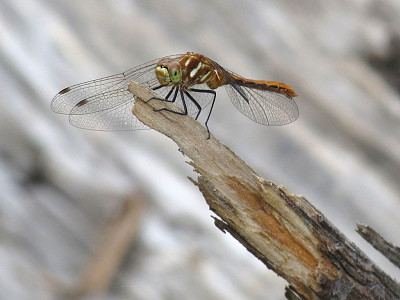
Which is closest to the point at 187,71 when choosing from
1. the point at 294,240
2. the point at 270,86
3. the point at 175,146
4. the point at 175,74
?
the point at 175,74

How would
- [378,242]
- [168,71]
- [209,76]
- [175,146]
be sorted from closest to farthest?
[378,242] < [168,71] < [209,76] < [175,146]

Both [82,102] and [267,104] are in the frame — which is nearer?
[82,102]

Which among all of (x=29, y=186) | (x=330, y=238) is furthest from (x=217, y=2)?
(x=330, y=238)

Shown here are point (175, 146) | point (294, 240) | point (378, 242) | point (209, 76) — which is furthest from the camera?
point (175, 146)

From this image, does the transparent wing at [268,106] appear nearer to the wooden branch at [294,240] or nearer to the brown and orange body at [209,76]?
the brown and orange body at [209,76]

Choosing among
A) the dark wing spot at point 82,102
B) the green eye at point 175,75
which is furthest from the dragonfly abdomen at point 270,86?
the dark wing spot at point 82,102

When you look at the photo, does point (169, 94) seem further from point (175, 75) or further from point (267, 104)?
point (267, 104)

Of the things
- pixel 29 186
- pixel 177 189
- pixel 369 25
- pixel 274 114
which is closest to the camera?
pixel 274 114

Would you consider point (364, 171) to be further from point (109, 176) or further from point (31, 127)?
point (31, 127)
